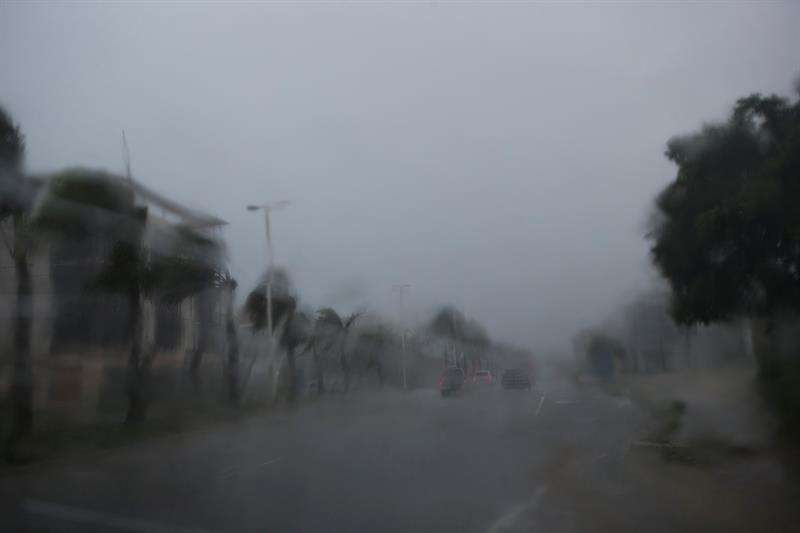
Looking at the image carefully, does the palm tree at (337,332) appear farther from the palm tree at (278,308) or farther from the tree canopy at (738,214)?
the tree canopy at (738,214)

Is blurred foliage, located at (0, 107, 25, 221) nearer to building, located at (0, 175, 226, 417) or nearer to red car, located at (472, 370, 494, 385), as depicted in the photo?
building, located at (0, 175, 226, 417)

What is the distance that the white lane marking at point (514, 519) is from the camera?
891cm

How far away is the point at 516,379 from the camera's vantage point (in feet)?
146

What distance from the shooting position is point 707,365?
25.6m

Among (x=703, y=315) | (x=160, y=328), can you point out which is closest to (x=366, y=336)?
(x=160, y=328)

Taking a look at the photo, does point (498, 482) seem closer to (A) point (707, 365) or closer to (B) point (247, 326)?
(A) point (707, 365)

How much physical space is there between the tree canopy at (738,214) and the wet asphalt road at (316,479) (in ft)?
13.7

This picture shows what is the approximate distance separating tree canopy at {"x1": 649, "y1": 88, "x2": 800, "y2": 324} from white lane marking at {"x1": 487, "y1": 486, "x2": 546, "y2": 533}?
8989 mm

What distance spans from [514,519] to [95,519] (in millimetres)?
4918

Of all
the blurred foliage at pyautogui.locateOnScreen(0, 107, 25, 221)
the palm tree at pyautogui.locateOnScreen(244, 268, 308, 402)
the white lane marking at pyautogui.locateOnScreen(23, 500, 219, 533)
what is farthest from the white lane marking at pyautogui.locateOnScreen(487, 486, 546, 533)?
the palm tree at pyautogui.locateOnScreen(244, 268, 308, 402)

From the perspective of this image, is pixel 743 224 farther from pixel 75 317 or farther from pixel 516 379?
pixel 516 379

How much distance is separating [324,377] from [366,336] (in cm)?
454

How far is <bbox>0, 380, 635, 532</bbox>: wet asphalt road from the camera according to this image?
31.0ft

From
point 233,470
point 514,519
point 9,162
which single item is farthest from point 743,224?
point 9,162
